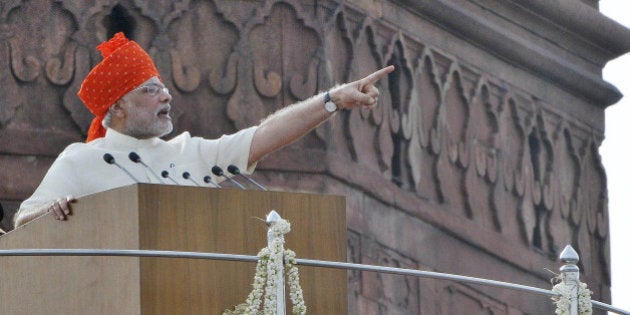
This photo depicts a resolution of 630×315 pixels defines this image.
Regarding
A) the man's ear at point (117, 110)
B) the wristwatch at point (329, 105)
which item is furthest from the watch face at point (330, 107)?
the man's ear at point (117, 110)

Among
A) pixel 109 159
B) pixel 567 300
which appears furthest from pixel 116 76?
pixel 567 300

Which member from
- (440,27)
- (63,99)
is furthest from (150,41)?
(440,27)

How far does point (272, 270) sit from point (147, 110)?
1731mm

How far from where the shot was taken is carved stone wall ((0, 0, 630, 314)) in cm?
1303

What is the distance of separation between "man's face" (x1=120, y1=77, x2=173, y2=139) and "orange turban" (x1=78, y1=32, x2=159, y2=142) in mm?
34

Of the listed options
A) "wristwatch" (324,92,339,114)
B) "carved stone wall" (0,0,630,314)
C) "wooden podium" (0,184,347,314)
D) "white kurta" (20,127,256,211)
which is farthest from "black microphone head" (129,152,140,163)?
"carved stone wall" (0,0,630,314)

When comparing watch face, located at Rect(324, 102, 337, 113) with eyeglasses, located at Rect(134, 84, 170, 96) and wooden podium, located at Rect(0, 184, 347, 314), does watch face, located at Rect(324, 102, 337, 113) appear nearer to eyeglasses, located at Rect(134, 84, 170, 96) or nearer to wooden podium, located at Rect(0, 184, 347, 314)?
wooden podium, located at Rect(0, 184, 347, 314)

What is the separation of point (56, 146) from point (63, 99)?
26 cm

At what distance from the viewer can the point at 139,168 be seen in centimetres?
965

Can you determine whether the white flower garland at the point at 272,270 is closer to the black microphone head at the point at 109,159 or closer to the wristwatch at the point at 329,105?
the black microphone head at the point at 109,159

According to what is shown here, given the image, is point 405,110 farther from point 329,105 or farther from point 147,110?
point 329,105

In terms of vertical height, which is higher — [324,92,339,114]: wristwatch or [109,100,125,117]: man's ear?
[109,100,125,117]: man's ear

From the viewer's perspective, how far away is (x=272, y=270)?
835 cm

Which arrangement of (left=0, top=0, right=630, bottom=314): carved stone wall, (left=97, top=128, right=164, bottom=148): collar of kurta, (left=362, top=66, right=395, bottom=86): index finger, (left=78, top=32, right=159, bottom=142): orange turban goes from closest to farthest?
1. (left=362, top=66, right=395, bottom=86): index finger
2. (left=97, top=128, right=164, bottom=148): collar of kurta
3. (left=78, top=32, right=159, bottom=142): orange turban
4. (left=0, top=0, right=630, bottom=314): carved stone wall
